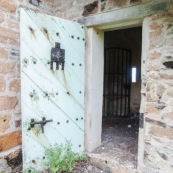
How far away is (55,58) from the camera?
91.7 inches

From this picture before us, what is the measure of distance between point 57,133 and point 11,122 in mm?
604

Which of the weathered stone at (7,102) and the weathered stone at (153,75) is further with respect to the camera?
the weathered stone at (7,102)

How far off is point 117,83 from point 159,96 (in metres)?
3.15

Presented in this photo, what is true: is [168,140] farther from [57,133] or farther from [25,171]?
[25,171]

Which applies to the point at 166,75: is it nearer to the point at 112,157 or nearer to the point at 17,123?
the point at 112,157

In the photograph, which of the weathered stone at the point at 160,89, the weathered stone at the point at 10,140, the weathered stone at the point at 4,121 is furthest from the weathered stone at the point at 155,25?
the weathered stone at the point at 10,140

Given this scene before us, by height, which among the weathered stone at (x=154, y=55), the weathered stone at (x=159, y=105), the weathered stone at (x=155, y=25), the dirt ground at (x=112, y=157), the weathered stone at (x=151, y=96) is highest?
the weathered stone at (x=155, y=25)

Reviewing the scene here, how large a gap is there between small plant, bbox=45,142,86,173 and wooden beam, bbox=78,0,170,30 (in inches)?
65.6

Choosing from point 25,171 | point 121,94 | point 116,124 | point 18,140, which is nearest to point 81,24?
point 18,140

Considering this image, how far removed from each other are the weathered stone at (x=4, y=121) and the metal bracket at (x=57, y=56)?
2.70 ft

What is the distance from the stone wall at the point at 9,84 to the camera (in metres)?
2.31

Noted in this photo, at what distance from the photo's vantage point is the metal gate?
201 inches

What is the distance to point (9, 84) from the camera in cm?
240

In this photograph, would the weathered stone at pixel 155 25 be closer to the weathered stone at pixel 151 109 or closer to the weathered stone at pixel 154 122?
the weathered stone at pixel 151 109
